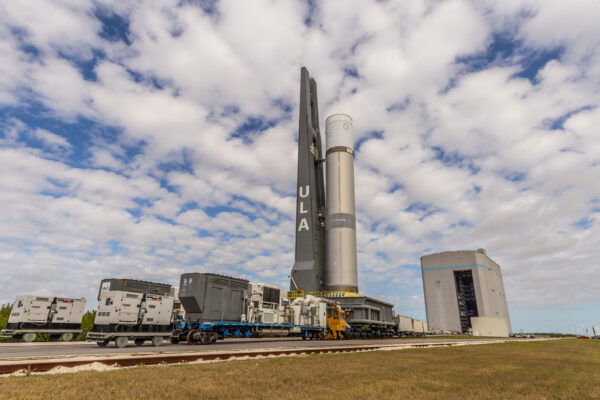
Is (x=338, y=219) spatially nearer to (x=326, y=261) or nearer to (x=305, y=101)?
(x=326, y=261)

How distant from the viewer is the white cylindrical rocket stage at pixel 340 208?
5391cm

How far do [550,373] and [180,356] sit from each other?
1353 cm

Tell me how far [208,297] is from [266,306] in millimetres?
9147

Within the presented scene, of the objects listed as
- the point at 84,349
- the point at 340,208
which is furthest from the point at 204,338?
the point at 340,208

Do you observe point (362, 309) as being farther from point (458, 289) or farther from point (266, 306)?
point (458, 289)

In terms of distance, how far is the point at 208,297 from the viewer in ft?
85.7

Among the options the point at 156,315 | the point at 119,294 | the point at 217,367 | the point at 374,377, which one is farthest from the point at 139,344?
the point at 374,377

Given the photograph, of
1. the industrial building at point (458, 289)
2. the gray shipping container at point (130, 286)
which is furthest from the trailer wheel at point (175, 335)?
the industrial building at point (458, 289)

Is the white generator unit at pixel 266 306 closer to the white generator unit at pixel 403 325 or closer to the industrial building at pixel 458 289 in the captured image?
the white generator unit at pixel 403 325

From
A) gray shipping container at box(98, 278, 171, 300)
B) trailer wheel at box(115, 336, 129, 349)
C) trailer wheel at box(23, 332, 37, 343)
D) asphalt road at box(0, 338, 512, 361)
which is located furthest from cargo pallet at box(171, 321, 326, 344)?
trailer wheel at box(23, 332, 37, 343)

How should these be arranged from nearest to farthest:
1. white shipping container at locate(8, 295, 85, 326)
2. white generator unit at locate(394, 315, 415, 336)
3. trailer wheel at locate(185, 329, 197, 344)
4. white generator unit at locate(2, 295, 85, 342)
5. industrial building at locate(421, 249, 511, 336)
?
trailer wheel at locate(185, 329, 197, 344) < white generator unit at locate(2, 295, 85, 342) < white shipping container at locate(8, 295, 85, 326) < white generator unit at locate(394, 315, 415, 336) < industrial building at locate(421, 249, 511, 336)

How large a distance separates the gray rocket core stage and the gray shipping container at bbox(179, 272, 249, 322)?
2439 centimetres

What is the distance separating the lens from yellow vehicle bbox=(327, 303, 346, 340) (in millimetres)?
40531

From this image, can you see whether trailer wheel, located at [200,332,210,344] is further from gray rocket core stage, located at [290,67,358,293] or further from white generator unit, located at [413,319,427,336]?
white generator unit, located at [413,319,427,336]
